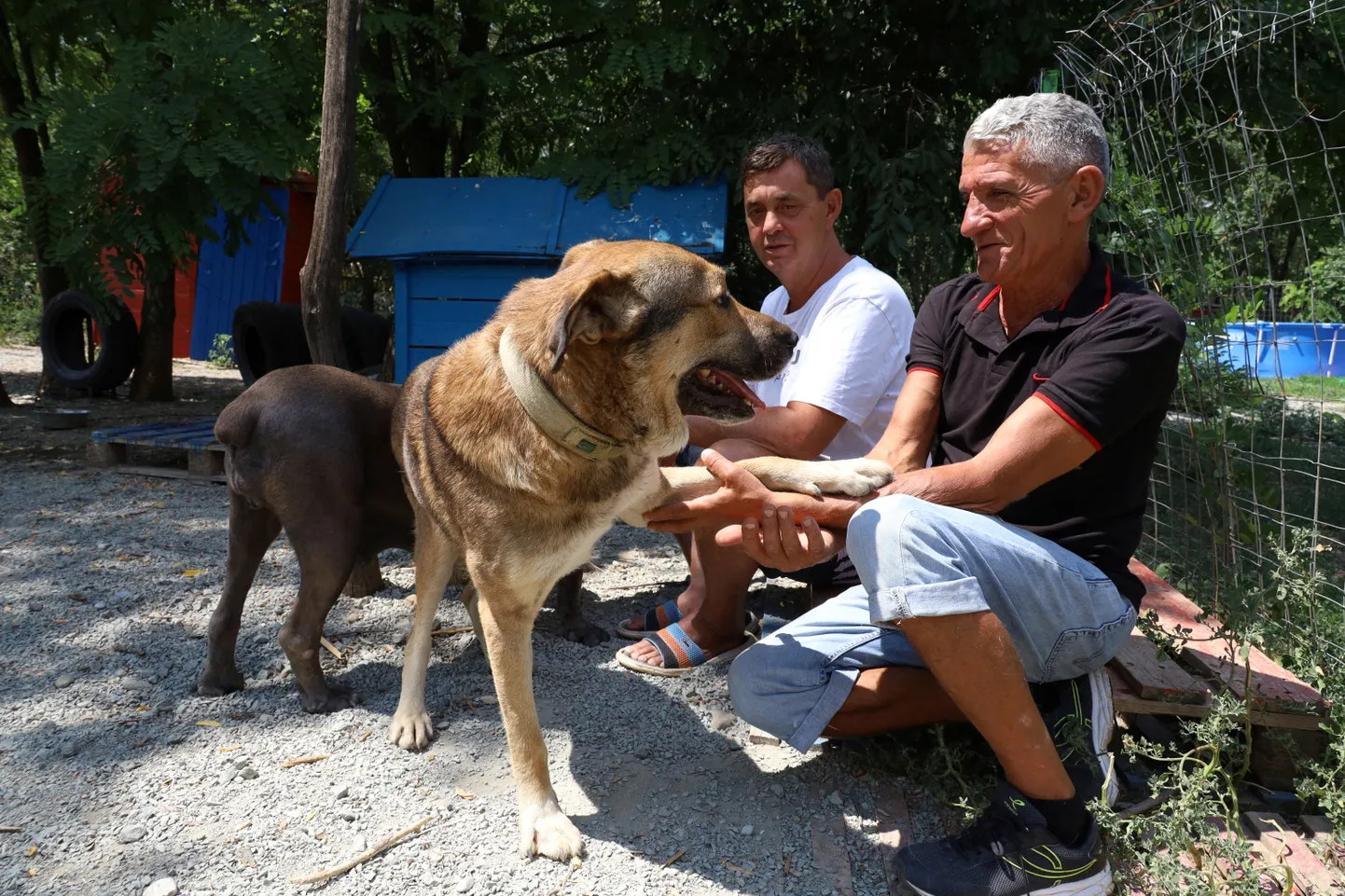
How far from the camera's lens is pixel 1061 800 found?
6.95 feet

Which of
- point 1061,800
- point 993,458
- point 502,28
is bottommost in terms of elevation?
point 1061,800

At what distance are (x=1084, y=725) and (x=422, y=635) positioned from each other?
2109 mm

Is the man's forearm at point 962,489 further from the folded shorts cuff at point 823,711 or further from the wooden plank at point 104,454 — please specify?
the wooden plank at point 104,454

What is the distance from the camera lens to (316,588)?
296 centimetres

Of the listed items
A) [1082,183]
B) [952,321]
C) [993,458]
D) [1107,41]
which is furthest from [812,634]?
[1107,41]

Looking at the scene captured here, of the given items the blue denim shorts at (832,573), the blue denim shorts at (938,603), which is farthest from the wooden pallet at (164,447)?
the blue denim shorts at (938,603)

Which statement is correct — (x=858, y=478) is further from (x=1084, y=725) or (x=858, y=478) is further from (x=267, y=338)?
(x=267, y=338)

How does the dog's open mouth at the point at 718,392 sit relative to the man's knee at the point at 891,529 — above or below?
above

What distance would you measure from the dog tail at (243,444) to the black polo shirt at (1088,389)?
2293 millimetres

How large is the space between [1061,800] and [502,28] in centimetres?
829

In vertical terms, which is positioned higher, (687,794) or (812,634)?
(812,634)

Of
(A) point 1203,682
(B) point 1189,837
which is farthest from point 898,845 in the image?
(A) point 1203,682

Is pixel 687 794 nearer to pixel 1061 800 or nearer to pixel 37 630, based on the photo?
pixel 1061 800

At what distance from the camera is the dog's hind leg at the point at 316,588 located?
2.95m
